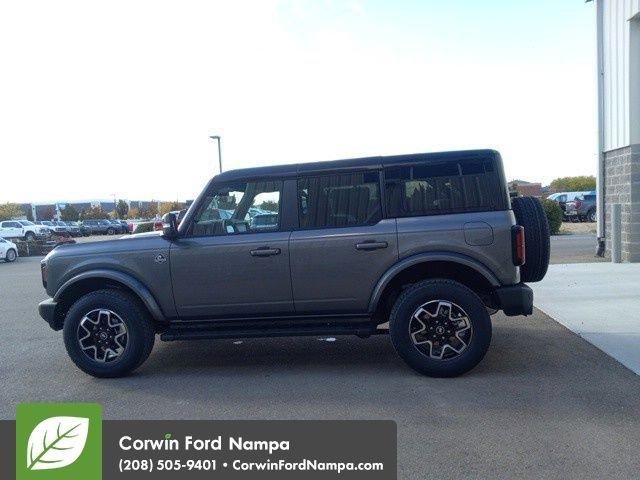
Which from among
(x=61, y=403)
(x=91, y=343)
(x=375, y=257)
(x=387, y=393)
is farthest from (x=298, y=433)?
(x=91, y=343)

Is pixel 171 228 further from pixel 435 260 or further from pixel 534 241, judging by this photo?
pixel 534 241

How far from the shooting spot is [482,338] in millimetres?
5238

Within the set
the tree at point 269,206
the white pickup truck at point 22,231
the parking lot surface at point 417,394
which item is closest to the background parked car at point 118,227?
the white pickup truck at point 22,231

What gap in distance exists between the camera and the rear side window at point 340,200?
5555 millimetres

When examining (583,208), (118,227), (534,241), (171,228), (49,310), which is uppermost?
(171,228)

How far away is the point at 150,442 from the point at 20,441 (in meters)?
0.93

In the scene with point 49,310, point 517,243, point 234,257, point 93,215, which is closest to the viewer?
point 517,243

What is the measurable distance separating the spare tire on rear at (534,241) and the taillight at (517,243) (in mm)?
489

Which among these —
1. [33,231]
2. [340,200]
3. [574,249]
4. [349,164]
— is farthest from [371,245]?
[33,231]

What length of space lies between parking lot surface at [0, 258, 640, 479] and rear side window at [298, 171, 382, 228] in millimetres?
1482

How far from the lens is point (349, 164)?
5.65 metres

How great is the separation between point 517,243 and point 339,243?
1.59 meters

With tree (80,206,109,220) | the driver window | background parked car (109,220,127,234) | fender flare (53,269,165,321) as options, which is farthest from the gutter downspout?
tree (80,206,109,220)

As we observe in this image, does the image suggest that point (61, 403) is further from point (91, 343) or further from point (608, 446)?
point (608, 446)
